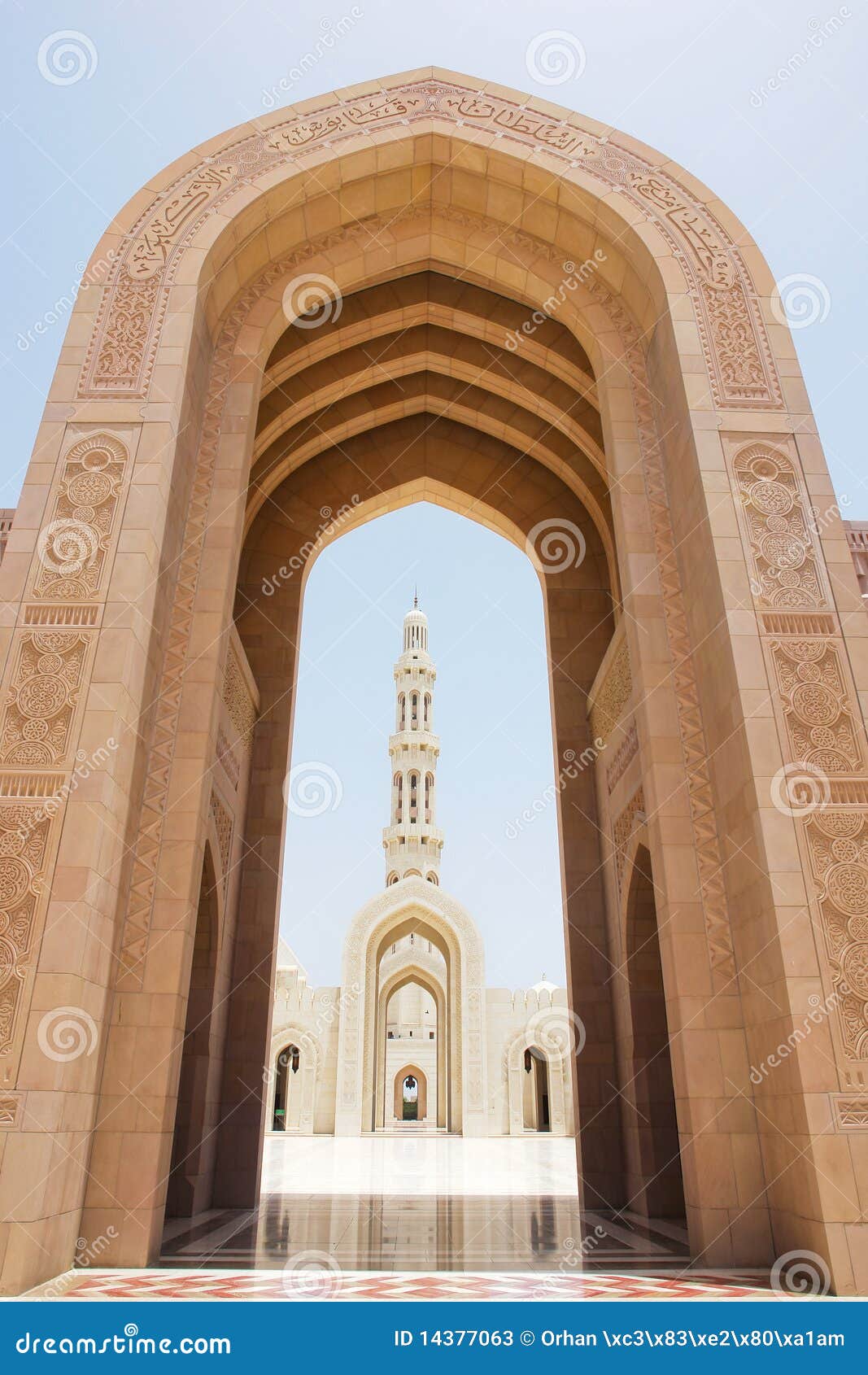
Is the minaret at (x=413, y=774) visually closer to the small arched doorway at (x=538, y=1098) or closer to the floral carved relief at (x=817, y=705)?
the small arched doorway at (x=538, y=1098)

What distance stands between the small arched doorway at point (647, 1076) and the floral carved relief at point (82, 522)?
4.25 metres

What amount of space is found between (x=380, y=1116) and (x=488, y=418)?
18909 mm

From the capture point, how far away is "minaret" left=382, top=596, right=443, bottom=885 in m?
28.2

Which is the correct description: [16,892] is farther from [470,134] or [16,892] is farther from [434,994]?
[434,994]

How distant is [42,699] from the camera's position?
181 inches

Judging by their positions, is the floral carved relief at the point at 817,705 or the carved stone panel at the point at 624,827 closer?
the floral carved relief at the point at 817,705

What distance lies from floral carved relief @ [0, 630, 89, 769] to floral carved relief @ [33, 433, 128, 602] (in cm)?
29

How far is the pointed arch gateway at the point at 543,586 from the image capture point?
4.20 meters

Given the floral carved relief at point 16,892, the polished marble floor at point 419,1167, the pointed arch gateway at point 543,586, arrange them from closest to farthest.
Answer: the floral carved relief at point 16,892
the pointed arch gateway at point 543,586
the polished marble floor at point 419,1167

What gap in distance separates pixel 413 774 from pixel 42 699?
24660 millimetres

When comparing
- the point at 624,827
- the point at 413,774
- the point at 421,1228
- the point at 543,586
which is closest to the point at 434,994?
the point at 413,774

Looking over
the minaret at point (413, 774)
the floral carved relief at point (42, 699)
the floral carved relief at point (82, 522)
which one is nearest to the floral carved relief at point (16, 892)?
the floral carved relief at point (42, 699)
